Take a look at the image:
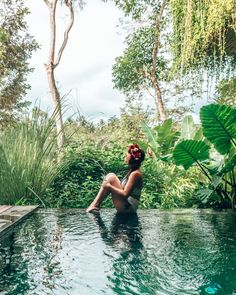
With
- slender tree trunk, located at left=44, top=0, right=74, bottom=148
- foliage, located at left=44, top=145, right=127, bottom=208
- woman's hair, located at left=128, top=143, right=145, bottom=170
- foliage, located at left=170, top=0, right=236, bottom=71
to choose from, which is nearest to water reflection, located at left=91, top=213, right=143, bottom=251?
woman's hair, located at left=128, top=143, right=145, bottom=170

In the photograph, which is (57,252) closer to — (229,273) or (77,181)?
(229,273)

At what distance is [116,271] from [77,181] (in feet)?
15.4

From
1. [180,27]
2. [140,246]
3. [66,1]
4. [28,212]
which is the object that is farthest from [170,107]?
[140,246]

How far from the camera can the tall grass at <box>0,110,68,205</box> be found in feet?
20.6

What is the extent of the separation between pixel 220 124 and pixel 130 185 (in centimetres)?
125

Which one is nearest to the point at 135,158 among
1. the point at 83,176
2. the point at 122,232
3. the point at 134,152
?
the point at 134,152

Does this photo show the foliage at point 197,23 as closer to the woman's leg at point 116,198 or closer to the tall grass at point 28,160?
the woman's leg at point 116,198

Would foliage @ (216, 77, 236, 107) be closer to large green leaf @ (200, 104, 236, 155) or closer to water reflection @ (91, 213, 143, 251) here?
large green leaf @ (200, 104, 236, 155)

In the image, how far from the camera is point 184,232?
4258mm

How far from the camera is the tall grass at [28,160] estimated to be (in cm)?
627

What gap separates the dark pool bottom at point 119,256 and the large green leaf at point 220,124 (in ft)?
2.94

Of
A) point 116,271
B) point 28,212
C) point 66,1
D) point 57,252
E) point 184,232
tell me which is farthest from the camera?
point 66,1

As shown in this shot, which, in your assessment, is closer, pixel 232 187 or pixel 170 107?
pixel 232 187

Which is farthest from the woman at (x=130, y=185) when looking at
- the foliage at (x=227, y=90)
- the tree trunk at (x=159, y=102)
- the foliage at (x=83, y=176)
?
the tree trunk at (x=159, y=102)
